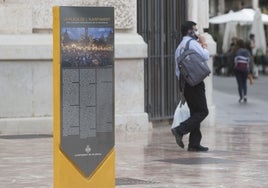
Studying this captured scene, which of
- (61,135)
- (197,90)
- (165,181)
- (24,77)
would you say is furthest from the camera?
(24,77)

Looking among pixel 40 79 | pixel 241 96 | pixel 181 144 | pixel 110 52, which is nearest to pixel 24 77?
pixel 40 79

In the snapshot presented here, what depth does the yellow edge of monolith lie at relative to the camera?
8.38m

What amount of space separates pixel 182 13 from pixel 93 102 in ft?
31.9

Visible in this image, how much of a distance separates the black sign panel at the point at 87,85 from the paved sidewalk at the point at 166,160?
166cm

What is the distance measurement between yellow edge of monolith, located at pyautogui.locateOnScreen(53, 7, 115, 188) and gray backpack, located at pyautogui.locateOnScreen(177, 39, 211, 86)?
477 cm

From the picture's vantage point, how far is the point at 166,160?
41.5ft

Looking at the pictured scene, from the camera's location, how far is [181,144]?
1380 centimetres

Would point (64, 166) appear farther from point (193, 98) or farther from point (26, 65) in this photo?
point (26, 65)

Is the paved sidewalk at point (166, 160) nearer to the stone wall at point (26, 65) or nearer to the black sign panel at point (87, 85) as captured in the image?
the stone wall at point (26, 65)

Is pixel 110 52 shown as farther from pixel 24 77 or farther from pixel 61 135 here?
pixel 24 77

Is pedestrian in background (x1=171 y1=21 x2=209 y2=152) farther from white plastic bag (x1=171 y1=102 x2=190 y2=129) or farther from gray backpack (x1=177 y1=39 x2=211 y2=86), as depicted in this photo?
white plastic bag (x1=171 y1=102 x2=190 y2=129)

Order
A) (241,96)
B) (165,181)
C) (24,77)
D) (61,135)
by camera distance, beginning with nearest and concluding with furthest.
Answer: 1. (61,135)
2. (165,181)
3. (24,77)
4. (241,96)

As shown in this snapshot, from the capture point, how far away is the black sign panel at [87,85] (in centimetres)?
839

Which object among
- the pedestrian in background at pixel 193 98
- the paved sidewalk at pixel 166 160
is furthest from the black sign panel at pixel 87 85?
the pedestrian in background at pixel 193 98
